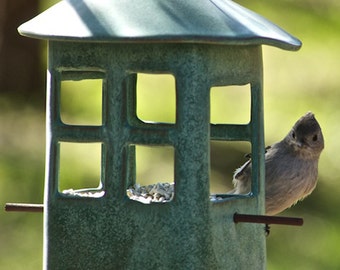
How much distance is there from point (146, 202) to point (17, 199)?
17.0ft

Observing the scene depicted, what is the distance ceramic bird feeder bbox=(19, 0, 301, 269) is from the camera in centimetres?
423

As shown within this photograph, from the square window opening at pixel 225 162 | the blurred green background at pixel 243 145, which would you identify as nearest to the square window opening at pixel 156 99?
the blurred green background at pixel 243 145

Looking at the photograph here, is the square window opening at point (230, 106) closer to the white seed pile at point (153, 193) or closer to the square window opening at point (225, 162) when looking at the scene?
the square window opening at point (225, 162)

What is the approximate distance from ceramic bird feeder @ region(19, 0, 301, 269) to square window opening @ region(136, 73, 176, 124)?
13.2ft

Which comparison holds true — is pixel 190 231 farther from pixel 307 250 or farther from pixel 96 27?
pixel 307 250

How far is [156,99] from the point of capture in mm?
9680

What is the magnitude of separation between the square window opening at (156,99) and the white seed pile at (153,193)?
3552 millimetres

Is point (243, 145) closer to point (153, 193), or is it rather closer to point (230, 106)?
point (230, 106)

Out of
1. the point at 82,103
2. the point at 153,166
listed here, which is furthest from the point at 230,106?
the point at 82,103

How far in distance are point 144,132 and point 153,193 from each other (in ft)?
1.69

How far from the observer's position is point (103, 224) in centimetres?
435

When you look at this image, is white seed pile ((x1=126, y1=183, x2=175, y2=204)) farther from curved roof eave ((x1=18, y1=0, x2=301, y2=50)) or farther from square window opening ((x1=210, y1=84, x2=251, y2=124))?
square window opening ((x1=210, y1=84, x2=251, y2=124))

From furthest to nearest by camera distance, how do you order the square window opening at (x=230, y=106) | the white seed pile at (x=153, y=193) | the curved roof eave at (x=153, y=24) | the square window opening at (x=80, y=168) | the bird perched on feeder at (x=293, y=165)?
the square window opening at (x=230, y=106) → the square window opening at (x=80, y=168) → the bird perched on feeder at (x=293, y=165) → the white seed pile at (x=153, y=193) → the curved roof eave at (x=153, y=24)

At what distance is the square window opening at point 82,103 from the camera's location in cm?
926
